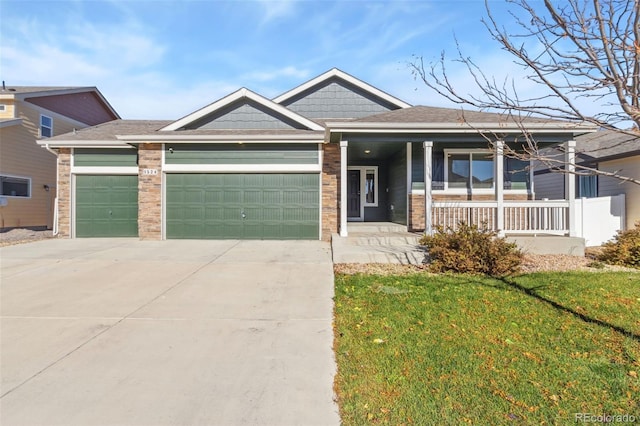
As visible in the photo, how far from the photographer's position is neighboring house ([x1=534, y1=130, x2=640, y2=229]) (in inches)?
423

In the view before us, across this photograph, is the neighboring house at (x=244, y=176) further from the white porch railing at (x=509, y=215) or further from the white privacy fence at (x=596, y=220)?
the white privacy fence at (x=596, y=220)

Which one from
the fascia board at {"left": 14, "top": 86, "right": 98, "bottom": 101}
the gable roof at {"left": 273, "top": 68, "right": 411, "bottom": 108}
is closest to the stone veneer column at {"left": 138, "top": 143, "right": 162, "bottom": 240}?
the gable roof at {"left": 273, "top": 68, "right": 411, "bottom": 108}

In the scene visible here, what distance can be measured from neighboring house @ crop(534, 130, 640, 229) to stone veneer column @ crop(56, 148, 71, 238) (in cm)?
1505

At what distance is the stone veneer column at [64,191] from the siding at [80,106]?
5.98 meters

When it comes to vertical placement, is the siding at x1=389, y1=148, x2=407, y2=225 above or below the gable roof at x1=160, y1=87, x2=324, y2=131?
below

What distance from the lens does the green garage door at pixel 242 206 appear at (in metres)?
10.8

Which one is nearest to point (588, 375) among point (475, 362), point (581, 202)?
point (475, 362)

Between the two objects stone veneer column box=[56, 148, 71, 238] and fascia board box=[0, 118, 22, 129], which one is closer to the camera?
stone veneer column box=[56, 148, 71, 238]

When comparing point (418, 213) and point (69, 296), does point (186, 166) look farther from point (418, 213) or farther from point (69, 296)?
point (418, 213)

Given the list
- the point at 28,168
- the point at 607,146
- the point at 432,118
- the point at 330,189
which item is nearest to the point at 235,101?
the point at 330,189

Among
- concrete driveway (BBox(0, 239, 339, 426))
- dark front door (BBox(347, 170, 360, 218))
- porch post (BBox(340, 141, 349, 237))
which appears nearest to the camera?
concrete driveway (BBox(0, 239, 339, 426))

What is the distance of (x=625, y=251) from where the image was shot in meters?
7.20

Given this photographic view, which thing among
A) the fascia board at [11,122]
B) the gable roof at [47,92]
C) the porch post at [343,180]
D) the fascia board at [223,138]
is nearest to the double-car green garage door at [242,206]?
the fascia board at [223,138]

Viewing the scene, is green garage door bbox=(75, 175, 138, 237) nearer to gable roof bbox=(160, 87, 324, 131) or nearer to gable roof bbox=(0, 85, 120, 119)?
gable roof bbox=(160, 87, 324, 131)
